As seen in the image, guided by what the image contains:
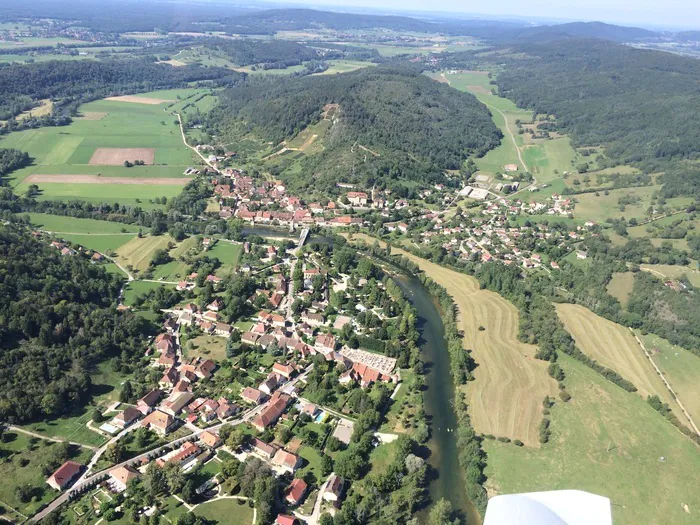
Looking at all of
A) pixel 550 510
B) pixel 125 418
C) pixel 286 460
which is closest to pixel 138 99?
pixel 125 418

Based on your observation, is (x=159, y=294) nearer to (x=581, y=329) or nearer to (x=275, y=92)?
(x=581, y=329)

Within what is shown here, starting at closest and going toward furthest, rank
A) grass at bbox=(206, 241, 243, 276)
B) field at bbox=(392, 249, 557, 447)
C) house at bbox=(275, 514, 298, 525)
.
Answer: house at bbox=(275, 514, 298, 525) → field at bbox=(392, 249, 557, 447) → grass at bbox=(206, 241, 243, 276)

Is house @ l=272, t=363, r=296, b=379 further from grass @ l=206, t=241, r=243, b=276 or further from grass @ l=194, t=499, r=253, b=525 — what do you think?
grass @ l=206, t=241, r=243, b=276

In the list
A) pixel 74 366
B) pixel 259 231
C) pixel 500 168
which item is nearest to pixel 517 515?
pixel 74 366

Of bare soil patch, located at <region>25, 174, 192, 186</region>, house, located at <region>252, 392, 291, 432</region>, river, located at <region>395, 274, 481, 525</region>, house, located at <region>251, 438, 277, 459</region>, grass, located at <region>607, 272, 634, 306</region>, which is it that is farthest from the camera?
bare soil patch, located at <region>25, 174, 192, 186</region>

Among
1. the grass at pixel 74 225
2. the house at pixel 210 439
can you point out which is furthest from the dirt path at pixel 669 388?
the grass at pixel 74 225

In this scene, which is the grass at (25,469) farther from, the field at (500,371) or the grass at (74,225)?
the grass at (74,225)

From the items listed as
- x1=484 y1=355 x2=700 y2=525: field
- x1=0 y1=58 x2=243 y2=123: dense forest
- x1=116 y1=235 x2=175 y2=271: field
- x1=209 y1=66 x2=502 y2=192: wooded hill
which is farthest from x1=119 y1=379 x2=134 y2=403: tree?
x1=0 y1=58 x2=243 y2=123: dense forest
